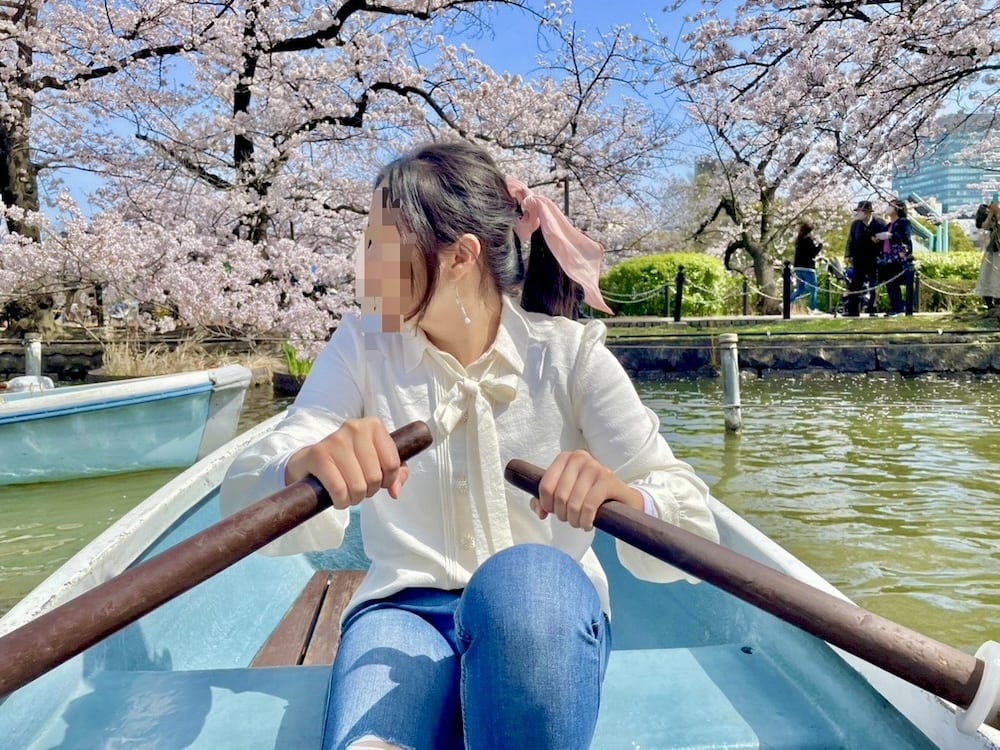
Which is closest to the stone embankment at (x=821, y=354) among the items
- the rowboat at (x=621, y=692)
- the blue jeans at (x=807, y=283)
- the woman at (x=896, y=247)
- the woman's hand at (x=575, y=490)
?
the woman at (x=896, y=247)

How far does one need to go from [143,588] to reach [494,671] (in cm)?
43

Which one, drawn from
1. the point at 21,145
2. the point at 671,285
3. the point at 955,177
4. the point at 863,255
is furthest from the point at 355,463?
the point at 955,177

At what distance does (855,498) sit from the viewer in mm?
4902

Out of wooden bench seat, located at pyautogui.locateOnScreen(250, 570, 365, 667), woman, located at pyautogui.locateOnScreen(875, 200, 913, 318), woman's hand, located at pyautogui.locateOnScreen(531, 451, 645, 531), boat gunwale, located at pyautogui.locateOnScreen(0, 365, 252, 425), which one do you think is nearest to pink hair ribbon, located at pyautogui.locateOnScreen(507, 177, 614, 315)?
woman's hand, located at pyautogui.locateOnScreen(531, 451, 645, 531)

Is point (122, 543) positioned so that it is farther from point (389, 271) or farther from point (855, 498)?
point (855, 498)

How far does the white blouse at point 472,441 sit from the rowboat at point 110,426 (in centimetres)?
416

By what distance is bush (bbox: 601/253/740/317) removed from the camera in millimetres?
14203

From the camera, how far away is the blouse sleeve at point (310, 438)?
1312 millimetres

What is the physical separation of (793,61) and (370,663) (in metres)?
10.1

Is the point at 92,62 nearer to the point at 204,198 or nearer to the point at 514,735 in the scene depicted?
the point at 204,198

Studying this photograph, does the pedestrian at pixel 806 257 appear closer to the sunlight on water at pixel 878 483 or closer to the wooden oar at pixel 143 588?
the sunlight on water at pixel 878 483

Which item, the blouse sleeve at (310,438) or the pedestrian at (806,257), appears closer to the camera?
the blouse sleeve at (310,438)

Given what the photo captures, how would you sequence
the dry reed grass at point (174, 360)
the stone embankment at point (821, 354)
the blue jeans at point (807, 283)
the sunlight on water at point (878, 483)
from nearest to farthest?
1. the sunlight on water at point (878, 483)
2. the dry reed grass at point (174, 360)
3. the stone embankment at point (821, 354)
4. the blue jeans at point (807, 283)

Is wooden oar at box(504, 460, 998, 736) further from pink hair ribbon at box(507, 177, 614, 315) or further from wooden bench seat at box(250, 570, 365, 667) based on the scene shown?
wooden bench seat at box(250, 570, 365, 667)
